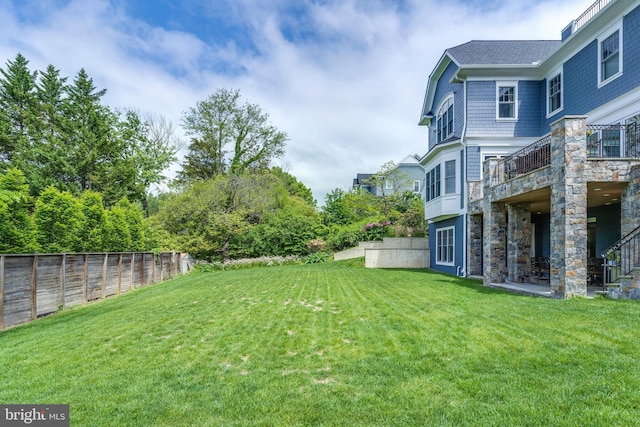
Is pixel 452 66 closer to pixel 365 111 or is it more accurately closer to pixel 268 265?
pixel 365 111

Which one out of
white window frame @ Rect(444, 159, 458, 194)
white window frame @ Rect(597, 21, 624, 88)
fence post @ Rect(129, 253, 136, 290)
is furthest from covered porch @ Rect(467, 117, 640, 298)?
fence post @ Rect(129, 253, 136, 290)

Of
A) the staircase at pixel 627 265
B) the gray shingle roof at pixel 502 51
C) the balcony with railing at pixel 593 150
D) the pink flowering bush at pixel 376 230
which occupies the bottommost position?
the staircase at pixel 627 265

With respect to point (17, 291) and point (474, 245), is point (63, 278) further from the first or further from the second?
point (474, 245)

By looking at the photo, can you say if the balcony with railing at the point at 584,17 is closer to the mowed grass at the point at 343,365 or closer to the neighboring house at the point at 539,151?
the neighboring house at the point at 539,151

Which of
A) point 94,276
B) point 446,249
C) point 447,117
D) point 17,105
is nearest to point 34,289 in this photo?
point 94,276

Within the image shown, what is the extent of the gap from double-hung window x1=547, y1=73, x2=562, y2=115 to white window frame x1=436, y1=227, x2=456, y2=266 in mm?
5851

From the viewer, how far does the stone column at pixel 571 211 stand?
770cm

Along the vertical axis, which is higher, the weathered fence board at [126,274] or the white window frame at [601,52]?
the white window frame at [601,52]

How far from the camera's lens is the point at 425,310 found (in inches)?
273

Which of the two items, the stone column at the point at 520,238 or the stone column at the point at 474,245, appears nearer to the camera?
the stone column at the point at 520,238

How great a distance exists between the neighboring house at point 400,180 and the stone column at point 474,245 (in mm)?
5136

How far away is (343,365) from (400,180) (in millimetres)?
25839

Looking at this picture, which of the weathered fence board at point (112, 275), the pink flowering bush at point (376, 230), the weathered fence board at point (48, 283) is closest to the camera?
the weathered fence board at point (48, 283)

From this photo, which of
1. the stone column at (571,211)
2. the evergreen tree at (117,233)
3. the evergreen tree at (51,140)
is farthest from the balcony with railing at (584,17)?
the evergreen tree at (51,140)
